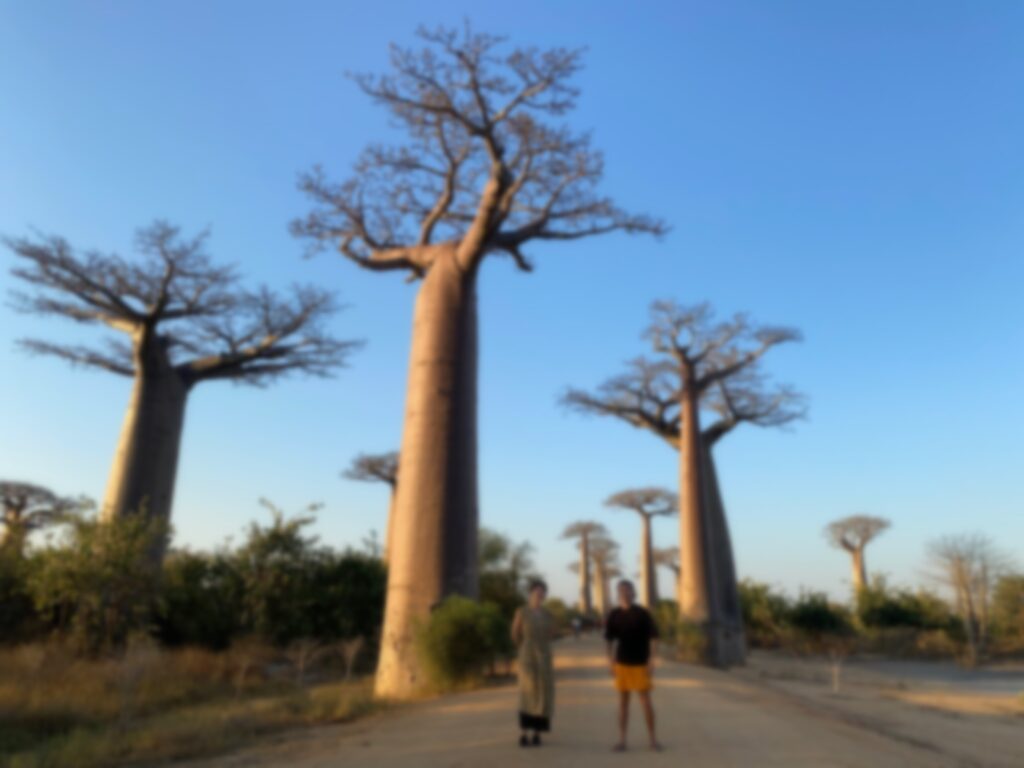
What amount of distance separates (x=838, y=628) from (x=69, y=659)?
70.3 feet

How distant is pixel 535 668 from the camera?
5.07 metres

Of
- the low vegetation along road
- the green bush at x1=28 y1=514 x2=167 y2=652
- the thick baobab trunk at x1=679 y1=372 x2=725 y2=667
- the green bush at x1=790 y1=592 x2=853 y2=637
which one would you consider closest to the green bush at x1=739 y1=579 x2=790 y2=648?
the green bush at x1=790 y1=592 x2=853 y2=637

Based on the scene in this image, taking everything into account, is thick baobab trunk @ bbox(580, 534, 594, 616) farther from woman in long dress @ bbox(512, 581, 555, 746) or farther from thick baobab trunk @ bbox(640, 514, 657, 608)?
woman in long dress @ bbox(512, 581, 555, 746)

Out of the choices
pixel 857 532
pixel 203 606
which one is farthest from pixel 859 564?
pixel 203 606

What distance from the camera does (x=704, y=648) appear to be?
655 inches

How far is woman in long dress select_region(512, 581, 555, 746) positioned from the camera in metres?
4.93

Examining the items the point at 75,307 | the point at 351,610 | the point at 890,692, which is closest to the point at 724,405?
the point at 890,692

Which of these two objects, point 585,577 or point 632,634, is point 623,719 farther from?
point 585,577

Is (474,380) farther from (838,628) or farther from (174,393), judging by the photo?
(838,628)

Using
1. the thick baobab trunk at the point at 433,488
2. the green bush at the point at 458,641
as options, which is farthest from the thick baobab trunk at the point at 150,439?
the green bush at the point at 458,641

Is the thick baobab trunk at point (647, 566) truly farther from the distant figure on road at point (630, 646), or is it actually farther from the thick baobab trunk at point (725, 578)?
the distant figure on road at point (630, 646)

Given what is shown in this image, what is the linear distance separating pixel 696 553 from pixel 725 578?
2804 mm

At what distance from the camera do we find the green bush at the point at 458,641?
8633 mm

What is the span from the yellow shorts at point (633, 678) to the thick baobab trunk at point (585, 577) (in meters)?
38.0
